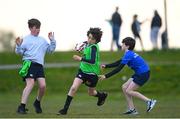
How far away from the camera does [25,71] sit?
19.6m

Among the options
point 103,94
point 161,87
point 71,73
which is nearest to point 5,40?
point 71,73

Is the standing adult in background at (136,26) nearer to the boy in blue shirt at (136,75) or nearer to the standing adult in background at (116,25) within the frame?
the standing adult in background at (116,25)

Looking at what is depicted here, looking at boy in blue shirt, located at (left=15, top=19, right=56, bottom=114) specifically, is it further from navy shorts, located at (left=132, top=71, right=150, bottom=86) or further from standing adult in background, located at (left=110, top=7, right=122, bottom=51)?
standing adult in background, located at (left=110, top=7, right=122, bottom=51)

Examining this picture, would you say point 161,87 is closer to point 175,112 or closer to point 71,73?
point 71,73

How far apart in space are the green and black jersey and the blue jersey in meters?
0.54

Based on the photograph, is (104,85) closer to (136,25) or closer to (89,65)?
(136,25)

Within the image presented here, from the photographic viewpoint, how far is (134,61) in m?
19.6

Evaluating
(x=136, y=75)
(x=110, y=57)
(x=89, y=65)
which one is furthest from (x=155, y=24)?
(x=89, y=65)

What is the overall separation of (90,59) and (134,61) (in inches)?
38.7

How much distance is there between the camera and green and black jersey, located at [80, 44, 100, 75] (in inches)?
753

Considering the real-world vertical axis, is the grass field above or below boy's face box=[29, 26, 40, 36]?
below

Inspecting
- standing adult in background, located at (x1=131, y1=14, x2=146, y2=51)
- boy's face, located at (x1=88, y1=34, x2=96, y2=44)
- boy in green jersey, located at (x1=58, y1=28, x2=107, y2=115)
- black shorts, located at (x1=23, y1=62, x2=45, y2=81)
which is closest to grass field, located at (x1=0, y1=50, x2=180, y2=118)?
standing adult in background, located at (x1=131, y1=14, x2=146, y2=51)

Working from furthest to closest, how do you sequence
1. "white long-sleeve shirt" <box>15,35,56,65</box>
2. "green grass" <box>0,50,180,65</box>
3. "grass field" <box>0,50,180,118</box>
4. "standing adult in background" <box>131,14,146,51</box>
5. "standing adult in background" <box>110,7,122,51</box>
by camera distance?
1. "standing adult in background" <box>110,7,122,51</box>
2. "standing adult in background" <box>131,14,146,51</box>
3. "green grass" <box>0,50,180,65</box>
4. "grass field" <box>0,50,180,118</box>
5. "white long-sleeve shirt" <box>15,35,56,65</box>

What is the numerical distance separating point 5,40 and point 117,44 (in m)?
10.0
